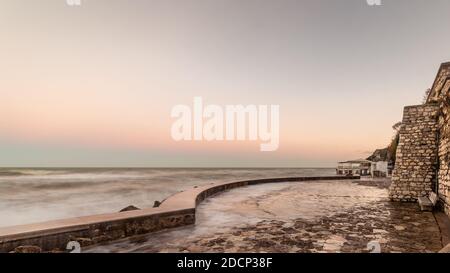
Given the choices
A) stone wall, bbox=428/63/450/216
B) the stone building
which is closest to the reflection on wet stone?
stone wall, bbox=428/63/450/216

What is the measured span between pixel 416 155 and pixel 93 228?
8.97m

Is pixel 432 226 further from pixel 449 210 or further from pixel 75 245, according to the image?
pixel 75 245

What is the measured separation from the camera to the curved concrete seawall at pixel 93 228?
3.19m

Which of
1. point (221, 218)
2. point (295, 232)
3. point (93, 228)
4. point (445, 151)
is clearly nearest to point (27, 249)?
point (93, 228)

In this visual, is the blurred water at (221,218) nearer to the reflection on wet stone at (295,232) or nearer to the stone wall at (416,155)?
the reflection on wet stone at (295,232)

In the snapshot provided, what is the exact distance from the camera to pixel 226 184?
1074 centimetres

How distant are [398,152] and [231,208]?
5949mm

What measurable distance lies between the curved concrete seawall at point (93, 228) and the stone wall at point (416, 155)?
6898mm

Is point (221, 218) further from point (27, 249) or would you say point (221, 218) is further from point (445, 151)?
point (445, 151)

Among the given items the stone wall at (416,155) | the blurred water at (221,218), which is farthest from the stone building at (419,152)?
the blurred water at (221,218)

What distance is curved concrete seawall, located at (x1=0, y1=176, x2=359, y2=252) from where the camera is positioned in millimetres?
3187

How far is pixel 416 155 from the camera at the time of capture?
26.8ft

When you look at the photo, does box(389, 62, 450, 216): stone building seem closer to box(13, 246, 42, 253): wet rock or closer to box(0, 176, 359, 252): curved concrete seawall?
box(0, 176, 359, 252): curved concrete seawall

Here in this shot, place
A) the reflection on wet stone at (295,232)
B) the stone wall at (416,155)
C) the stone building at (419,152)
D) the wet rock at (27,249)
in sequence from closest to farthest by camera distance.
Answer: the wet rock at (27,249) → the reflection on wet stone at (295,232) → the stone building at (419,152) → the stone wall at (416,155)
